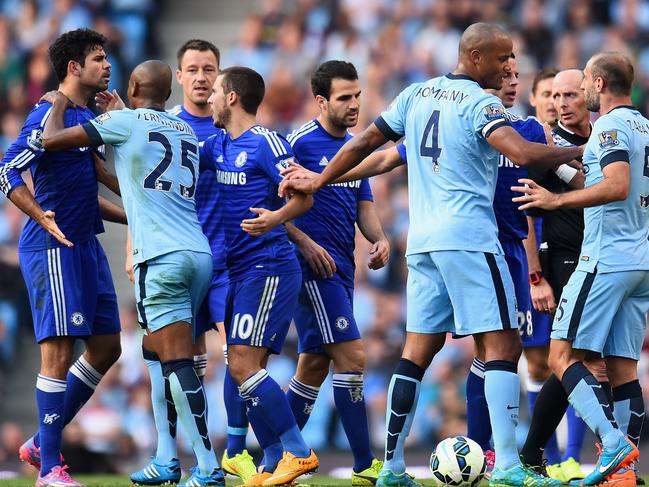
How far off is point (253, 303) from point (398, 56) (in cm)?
904

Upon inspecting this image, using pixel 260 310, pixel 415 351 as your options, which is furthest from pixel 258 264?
pixel 415 351

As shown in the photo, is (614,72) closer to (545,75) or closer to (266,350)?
(545,75)

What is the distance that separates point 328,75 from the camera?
28.1 feet

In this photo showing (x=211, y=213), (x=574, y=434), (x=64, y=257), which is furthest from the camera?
(x=574, y=434)

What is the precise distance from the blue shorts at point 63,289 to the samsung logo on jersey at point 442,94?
247 cm

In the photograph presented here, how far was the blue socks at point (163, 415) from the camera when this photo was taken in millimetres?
7941

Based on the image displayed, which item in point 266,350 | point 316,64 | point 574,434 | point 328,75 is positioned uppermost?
point 316,64

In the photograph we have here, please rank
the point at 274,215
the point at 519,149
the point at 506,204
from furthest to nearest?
the point at 506,204 < the point at 274,215 < the point at 519,149

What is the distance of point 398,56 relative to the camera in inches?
622

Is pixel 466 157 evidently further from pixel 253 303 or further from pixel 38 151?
pixel 38 151

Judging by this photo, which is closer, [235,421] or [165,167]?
[165,167]

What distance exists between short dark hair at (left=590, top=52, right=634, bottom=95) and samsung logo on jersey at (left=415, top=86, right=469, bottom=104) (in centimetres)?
105

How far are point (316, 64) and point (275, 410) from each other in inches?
365

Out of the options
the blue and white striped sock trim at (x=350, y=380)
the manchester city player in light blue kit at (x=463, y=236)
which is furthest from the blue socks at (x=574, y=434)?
the manchester city player in light blue kit at (x=463, y=236)
